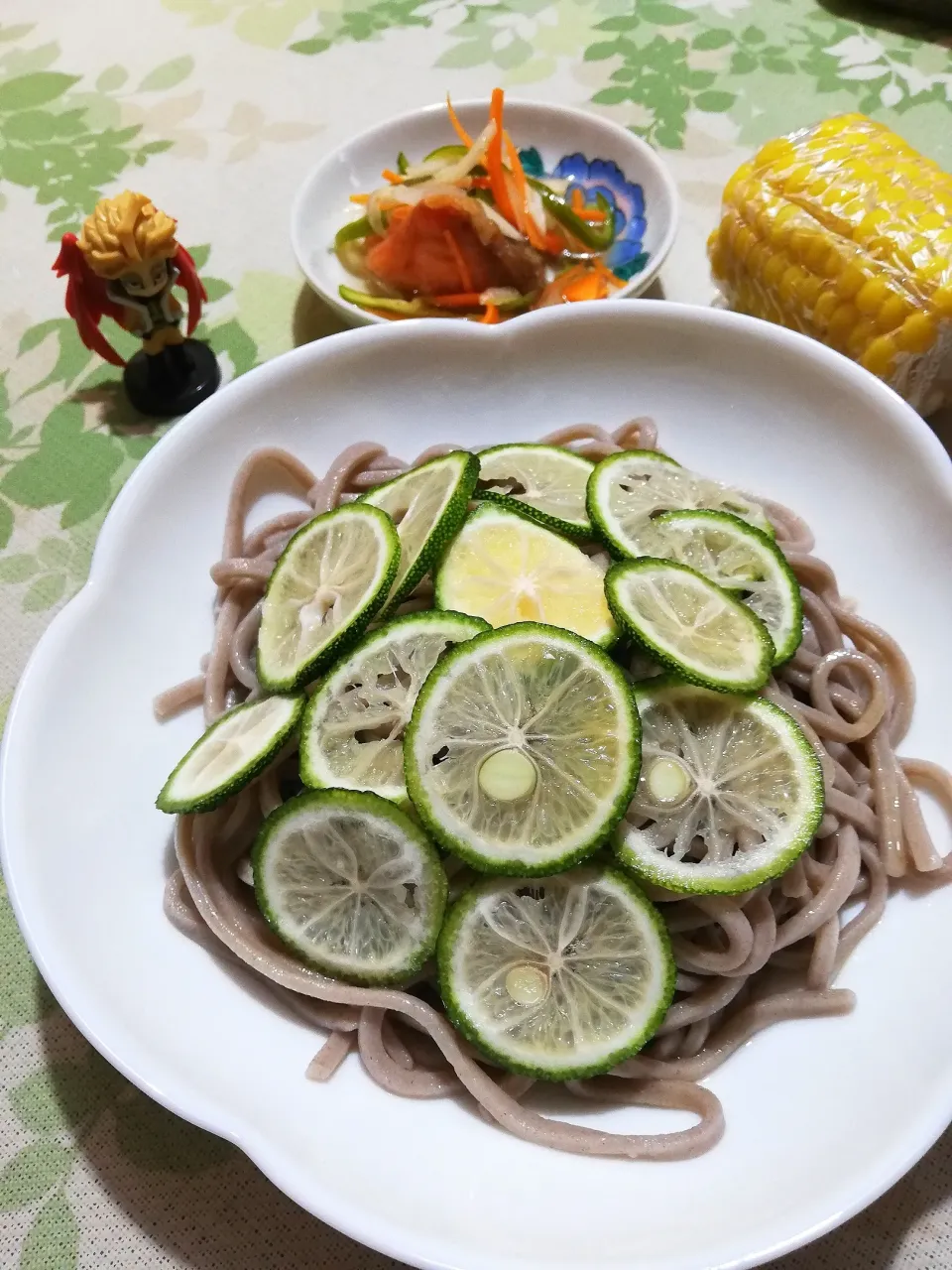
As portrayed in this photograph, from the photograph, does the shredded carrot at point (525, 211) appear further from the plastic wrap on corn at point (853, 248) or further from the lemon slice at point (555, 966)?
the lemon slice at point (555, 966)

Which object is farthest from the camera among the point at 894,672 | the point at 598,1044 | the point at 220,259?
the point at 220,259

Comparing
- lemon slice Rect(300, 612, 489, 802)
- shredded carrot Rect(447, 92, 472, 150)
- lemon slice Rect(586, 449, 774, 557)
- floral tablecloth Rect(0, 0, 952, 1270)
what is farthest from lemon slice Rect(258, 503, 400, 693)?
shredded carrot Rect(447, 92, 472, 150)

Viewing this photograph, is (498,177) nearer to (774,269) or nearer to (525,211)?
(525,211)

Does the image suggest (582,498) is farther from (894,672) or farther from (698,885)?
(698,885)

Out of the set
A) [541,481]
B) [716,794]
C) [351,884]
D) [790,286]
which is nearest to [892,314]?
[790,286]

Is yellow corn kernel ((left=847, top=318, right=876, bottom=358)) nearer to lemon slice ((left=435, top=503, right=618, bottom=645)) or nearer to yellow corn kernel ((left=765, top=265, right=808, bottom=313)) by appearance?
yellow corn kernel ((left=765, top=265, right=808, bottom=313))

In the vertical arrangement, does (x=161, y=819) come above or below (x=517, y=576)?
below

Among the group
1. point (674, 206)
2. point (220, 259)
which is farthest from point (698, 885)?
point (220, 259)
